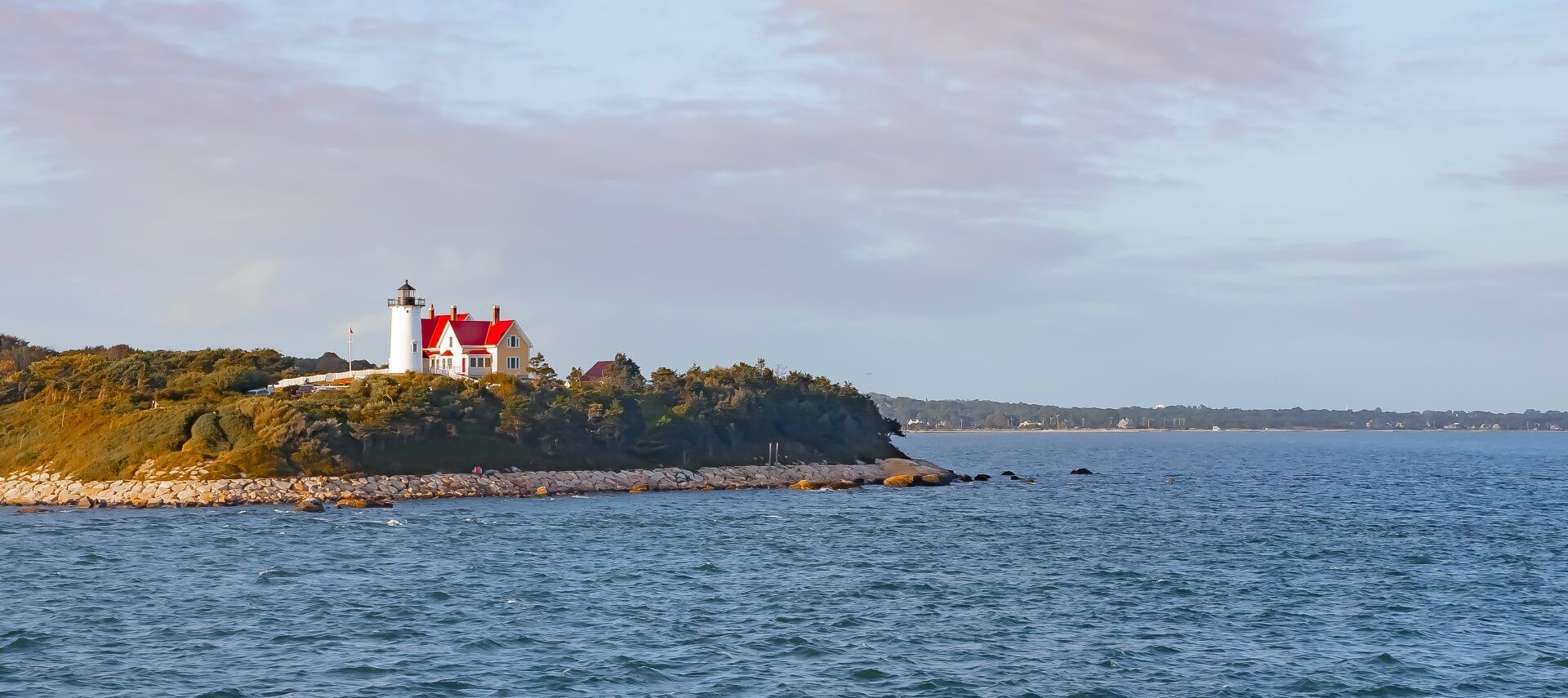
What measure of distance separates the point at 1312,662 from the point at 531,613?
2413 centimetres

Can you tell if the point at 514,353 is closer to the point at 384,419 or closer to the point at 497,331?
the point at 497,331

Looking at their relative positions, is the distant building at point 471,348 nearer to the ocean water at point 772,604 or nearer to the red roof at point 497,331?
the red roof at point 497,331

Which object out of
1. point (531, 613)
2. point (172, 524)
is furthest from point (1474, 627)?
point (172, 524)

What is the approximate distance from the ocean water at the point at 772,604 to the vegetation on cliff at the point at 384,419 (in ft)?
46.9

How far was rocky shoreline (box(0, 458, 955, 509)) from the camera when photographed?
3268 inches

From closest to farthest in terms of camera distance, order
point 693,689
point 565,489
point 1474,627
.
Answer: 1. point 693,689
2. point 1474,627
3. point 565,489

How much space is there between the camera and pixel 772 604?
46.4 meters

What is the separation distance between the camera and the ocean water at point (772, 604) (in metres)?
34.3

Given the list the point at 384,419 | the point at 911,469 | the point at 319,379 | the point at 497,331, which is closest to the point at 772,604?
the point at 384,419

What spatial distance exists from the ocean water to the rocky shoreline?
5031mm

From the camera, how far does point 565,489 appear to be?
101m

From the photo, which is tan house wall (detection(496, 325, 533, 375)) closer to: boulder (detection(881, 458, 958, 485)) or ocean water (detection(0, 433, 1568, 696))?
boulder (detection(881, 458, 958, 485))

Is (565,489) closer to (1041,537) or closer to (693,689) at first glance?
(1041,537)

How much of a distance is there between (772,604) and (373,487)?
52.2 metres
